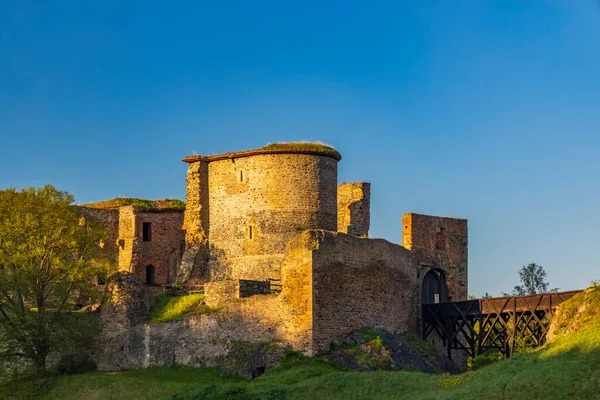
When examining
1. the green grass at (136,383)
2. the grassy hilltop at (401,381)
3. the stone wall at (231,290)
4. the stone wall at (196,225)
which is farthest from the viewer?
the stone wall at (196,225)

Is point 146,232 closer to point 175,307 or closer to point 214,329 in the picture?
point 175,307

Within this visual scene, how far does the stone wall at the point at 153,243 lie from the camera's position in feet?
181

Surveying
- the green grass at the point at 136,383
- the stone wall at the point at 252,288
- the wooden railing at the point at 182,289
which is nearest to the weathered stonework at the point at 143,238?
the wooden railing at the point at 182,289

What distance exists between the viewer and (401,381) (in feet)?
116

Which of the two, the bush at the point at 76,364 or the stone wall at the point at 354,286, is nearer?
the stone wall at the point at 354,286

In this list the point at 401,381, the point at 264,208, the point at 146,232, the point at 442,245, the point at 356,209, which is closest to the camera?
the point at 401,381

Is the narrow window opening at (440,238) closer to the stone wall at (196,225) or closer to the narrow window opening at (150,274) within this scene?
the stone wall at (196,225)

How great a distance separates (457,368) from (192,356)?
1221 centimetres

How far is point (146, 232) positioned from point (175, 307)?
33.6 feet

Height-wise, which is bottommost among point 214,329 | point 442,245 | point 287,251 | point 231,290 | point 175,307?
point 214,329

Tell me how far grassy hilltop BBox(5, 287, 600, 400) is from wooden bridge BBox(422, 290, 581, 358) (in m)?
5.70

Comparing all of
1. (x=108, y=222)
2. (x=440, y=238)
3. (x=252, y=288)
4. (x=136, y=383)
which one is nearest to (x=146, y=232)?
(x=108, y=222)

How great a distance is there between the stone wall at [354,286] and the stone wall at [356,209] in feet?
17.1

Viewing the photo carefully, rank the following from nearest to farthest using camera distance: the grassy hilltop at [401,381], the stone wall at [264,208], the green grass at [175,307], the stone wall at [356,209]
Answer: the grassy hilltop at [401,381], the green grass at [175,307], the stone wall at [264,208], the stone wall at [356,209]
